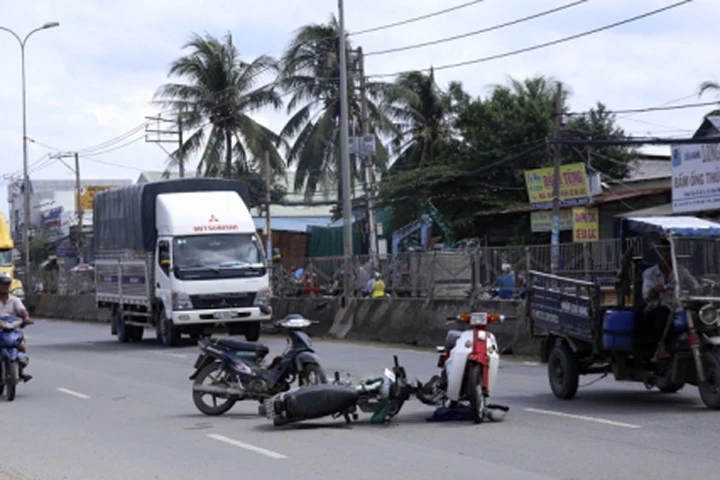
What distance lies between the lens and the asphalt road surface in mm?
9461

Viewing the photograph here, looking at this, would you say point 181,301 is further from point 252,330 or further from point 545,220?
point 545,220

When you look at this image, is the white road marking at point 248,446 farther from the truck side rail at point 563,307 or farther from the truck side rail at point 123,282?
the truck side rail at point 123,282

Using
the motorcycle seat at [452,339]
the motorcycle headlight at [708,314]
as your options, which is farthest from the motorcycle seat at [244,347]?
the motorcycle headlight at [708,314]

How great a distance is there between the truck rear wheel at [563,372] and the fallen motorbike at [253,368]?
3.05m

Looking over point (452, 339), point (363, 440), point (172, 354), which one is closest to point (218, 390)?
point (363, 440)

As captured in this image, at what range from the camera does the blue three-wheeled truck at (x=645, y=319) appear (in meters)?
12.3

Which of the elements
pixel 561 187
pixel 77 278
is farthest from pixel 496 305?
pixel 77 278

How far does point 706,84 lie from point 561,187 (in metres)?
6.01

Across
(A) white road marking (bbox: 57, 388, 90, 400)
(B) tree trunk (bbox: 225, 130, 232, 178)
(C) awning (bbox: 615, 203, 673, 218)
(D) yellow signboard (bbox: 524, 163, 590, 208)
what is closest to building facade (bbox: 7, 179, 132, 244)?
(B) tree trunk (bbox: 225, 130, 232, 178)

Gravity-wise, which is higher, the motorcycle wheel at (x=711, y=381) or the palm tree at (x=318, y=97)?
the palm tree at (x=318, y=97)

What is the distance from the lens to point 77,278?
4775 cm

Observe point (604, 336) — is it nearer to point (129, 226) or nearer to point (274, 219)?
point (129, 226)

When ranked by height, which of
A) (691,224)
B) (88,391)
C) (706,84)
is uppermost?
(706,84)

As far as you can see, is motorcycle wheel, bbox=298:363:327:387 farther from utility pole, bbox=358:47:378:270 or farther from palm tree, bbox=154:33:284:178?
palm tree, bbox=154:33:284:178
